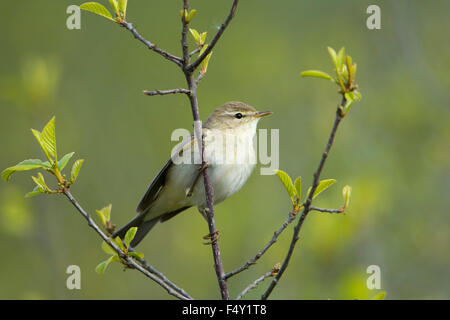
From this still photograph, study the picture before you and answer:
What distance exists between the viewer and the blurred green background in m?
5.48

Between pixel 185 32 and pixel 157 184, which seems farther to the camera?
pixel 157 184

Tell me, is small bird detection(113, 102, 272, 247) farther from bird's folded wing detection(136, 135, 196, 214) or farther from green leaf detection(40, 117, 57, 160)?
green leaf detection(40, 117, 57, 160)

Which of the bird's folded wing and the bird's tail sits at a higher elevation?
the bird's folded wing

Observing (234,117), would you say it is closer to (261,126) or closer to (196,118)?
(196,118)

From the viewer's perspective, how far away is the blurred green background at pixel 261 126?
5.48 m

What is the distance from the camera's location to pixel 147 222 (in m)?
5.26

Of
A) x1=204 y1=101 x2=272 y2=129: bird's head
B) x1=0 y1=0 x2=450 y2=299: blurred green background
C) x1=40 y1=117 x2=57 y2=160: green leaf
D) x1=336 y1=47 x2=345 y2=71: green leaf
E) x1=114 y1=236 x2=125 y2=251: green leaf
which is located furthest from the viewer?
x1=0 y1=0 x2=450 y2=299: blurred green background

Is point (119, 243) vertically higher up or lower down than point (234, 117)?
lower down

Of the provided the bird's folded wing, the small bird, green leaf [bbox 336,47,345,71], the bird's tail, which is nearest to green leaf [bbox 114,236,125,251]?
the small bird

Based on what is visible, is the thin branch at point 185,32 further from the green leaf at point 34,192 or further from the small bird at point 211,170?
the small bird at point 211,170

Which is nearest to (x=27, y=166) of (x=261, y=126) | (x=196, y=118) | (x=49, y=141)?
(x=49, y=141)

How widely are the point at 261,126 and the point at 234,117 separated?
99.2 inches

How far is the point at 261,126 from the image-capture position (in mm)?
7535
